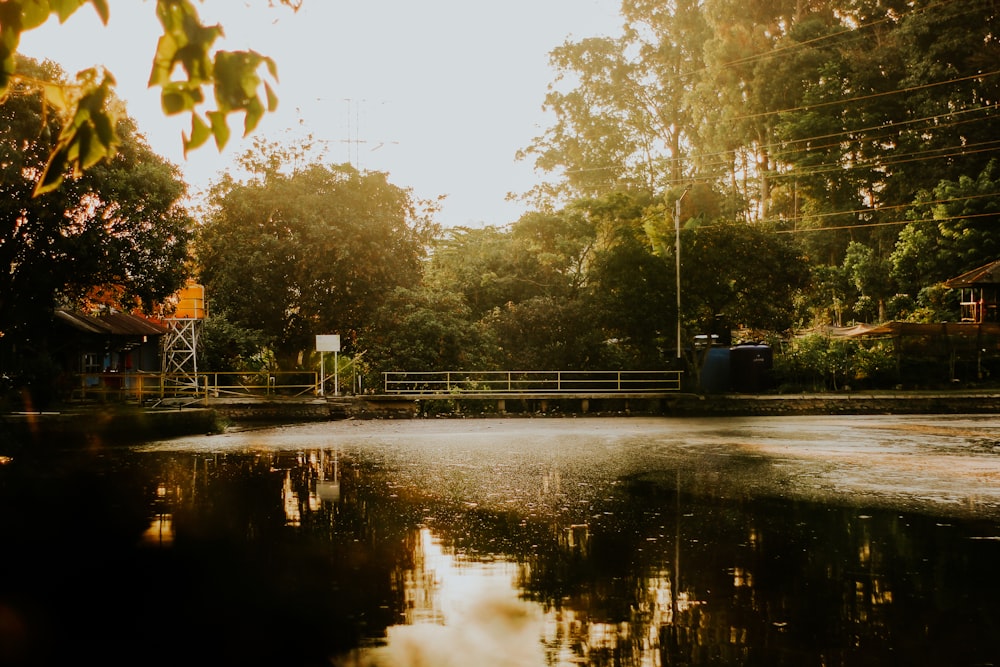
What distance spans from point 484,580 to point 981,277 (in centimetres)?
3874

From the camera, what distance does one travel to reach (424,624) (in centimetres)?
577

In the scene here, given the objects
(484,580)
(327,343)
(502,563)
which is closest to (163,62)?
(484,580)

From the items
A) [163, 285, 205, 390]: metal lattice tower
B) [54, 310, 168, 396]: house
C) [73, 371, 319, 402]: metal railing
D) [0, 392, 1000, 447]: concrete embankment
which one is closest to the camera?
[0, 392, 1000, 447]: concrete embankment

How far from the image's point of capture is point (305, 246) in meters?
32.4

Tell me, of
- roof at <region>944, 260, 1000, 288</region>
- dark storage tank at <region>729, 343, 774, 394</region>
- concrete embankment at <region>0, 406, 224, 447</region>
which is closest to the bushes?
dark storage tank at <region>729, 343, 774, 394</region>

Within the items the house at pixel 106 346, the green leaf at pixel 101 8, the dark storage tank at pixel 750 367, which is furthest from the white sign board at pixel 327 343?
the green leaf at pixel 101 8

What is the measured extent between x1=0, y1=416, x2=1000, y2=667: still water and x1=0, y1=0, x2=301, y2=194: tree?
3.00m

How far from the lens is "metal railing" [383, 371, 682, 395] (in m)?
33.3

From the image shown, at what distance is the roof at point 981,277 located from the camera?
39.4 m

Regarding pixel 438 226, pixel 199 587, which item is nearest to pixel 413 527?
pixel 199 587

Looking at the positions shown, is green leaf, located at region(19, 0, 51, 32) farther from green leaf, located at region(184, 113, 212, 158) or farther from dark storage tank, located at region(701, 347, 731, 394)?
dark storage tank, located at region(701, 347, 731, 394)

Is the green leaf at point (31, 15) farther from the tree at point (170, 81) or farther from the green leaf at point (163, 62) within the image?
the green leaf at point (163, 62)

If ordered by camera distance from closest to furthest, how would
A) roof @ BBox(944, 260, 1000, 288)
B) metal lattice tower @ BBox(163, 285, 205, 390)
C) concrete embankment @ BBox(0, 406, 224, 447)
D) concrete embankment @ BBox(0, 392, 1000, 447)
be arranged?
1. concrete embankment @ BBox(0, 406, 224, 447)
2. concrete embankment @ BBox(0, 392, 1000, 447)
3. metal lattice tower @ BBox(163, 285, 205, 390)
4. roof @ BBox(944, 260, 1000, 288)

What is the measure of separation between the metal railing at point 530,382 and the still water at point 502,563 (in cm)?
1783
